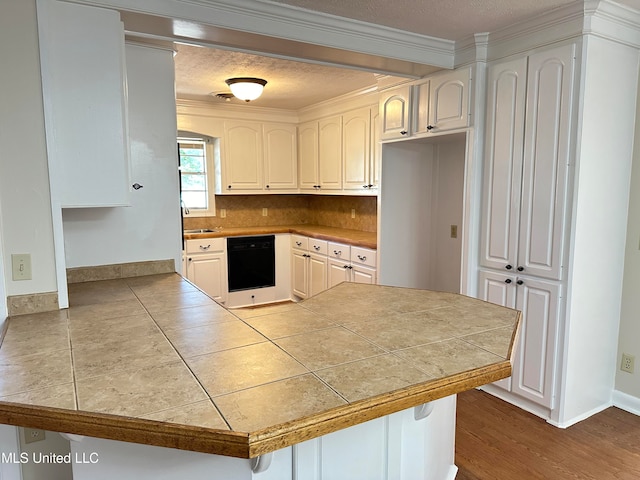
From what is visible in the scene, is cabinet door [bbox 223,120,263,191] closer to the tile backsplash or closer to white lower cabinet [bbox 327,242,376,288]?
the tile backsplash

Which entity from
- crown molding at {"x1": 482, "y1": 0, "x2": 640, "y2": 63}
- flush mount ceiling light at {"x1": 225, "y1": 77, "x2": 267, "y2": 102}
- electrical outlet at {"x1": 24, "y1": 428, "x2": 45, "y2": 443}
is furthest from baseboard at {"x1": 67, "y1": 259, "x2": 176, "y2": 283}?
crown molding at {"x1": 482, "y1": 0, "x2": 640, "y2": 63}

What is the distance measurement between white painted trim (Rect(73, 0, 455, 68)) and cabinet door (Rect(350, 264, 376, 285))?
181cm

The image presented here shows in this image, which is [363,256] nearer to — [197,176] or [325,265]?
[325,265]

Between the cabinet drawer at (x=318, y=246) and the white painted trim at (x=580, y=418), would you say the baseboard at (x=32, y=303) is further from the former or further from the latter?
the cabinet drawer at (x=318, y=246)

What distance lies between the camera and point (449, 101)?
2.91 m

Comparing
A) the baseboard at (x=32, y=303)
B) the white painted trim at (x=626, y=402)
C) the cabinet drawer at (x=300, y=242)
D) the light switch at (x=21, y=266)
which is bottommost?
the white painted trim at (x=626, y=402)

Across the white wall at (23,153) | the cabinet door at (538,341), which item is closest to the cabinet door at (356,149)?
the cabinet door at (538,341)

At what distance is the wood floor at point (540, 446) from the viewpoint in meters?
2.15

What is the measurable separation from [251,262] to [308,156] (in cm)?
141

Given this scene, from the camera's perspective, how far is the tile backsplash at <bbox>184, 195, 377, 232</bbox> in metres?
4.86

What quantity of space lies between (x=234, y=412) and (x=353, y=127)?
146 inches

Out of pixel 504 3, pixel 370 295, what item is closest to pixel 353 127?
pixel 504 3

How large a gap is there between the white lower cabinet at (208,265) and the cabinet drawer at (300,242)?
833 mm

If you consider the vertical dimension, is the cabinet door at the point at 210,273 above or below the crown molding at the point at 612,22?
below
